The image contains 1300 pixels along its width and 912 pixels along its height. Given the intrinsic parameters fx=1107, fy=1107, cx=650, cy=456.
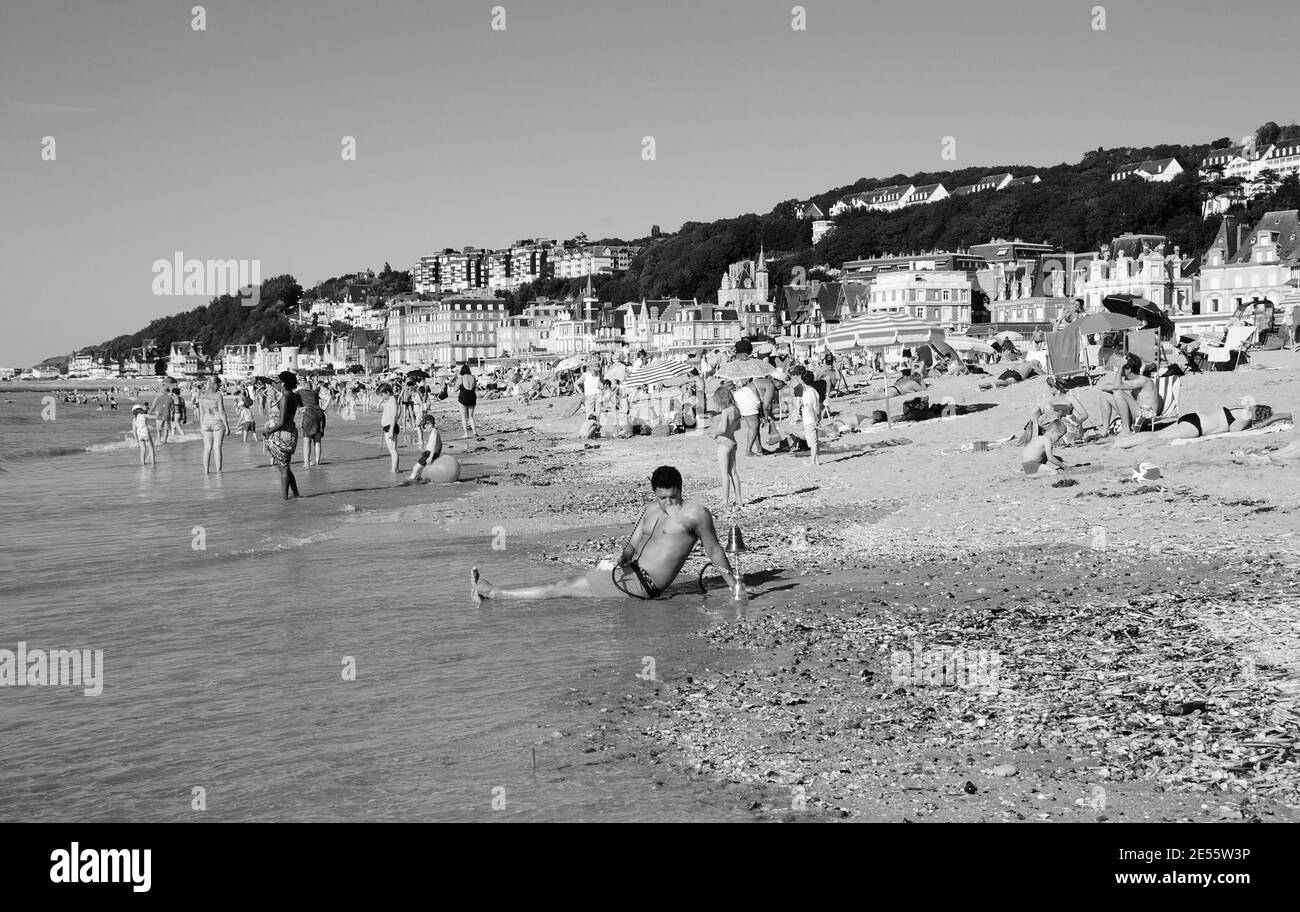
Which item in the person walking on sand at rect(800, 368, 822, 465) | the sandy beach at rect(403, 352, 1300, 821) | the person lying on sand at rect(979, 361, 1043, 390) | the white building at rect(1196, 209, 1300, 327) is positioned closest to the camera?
the sandy beach at rect(403, 352, 1300, 821)

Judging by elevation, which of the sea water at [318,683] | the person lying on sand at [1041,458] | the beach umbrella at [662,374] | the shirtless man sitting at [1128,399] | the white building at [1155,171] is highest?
the white building at [1155,171]

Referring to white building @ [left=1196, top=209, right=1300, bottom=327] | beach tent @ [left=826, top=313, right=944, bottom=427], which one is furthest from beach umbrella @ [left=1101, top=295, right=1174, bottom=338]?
white building @ [left=1196, top=209, right=1300, bottom=327]

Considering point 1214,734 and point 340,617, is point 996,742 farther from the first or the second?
point 340,617

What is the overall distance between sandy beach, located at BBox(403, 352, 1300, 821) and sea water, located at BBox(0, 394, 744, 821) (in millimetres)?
372

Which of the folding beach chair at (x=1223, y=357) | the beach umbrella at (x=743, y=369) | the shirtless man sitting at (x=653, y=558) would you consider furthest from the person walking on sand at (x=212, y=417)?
the folding beach chair at (x=1223, y=357)

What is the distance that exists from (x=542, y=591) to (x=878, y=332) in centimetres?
1857

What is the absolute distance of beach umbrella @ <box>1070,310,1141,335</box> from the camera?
22484 mm

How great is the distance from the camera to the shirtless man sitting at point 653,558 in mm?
8758

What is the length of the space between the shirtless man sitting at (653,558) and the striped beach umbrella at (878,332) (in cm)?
1718

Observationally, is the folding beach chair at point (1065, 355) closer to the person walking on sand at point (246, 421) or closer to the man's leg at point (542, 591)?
the man's leg at point (542, 591)

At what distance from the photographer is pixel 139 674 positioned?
24.6ft

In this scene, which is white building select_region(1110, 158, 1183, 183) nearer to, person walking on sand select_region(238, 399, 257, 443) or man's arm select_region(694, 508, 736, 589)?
person walking on sand select_region(238, 399, 257, 443)
